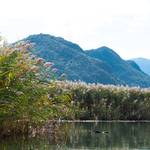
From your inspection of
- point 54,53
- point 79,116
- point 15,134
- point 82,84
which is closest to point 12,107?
point 15,134

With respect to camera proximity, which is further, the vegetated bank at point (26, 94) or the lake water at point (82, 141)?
the vegetated bank at point (26, 94)

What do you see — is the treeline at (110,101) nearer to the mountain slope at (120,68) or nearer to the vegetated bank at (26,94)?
the vegetated bank at (26,94)

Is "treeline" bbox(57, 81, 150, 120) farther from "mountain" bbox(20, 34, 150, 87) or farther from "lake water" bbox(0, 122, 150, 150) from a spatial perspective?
"mountain" bbox(20, 34, 150, 87)

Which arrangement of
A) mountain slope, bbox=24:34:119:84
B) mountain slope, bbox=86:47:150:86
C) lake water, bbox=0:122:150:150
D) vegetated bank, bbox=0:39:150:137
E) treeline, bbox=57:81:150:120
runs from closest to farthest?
lake water, bbox=0:122:150:150 < vegetated bank, bbox=0:39:150:137 < treeline, bbox=57:81:150:120 < mountain slope, bbox=24:34:119:84 < mountain slope, bbox=86:47:150:86

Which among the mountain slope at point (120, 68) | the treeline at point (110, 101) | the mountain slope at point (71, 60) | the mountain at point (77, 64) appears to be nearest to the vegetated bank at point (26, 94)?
the treeline at point (110, 101)

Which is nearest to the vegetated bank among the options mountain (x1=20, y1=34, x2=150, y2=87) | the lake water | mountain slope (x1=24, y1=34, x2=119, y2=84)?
the lake water

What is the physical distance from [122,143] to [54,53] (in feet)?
253

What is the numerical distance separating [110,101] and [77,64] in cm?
6039

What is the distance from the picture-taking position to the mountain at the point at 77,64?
8675 cm

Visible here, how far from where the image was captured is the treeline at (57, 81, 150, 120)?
28500mm

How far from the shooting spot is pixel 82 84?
96.3 feet

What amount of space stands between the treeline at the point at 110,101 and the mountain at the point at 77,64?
5004 centimetres

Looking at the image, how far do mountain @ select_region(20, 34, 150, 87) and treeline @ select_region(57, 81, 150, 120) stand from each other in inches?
1970

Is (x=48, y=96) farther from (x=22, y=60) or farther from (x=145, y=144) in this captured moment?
(x=145, y=144)
